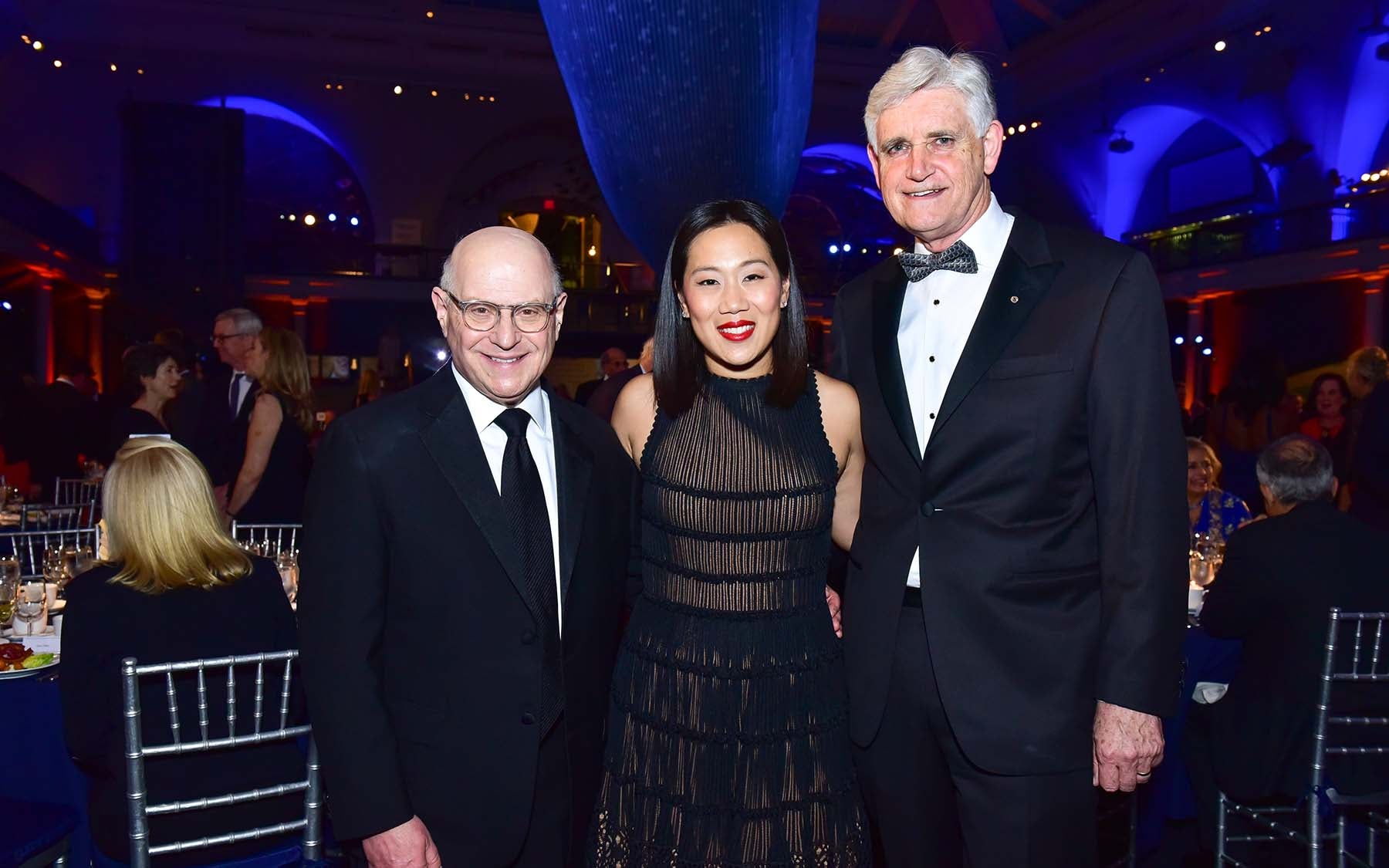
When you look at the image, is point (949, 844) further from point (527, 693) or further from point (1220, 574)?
point (1220, 574)

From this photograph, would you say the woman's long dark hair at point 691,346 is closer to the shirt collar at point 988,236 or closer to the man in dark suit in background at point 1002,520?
the man in dark suit in background at point 1002,520

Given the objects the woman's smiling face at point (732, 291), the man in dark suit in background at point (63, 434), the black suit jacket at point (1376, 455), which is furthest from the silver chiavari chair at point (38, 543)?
the black suit jacket at point (1376, 455)

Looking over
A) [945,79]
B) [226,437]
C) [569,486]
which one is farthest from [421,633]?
[226,437]

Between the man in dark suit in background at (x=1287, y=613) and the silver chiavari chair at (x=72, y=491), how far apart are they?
601cm

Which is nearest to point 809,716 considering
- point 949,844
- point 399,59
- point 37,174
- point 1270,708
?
point 949,844

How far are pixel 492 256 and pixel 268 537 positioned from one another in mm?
2790

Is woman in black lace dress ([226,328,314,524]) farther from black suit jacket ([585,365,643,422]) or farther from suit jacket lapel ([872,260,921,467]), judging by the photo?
suit jacket lapel ([872,260,921,467])

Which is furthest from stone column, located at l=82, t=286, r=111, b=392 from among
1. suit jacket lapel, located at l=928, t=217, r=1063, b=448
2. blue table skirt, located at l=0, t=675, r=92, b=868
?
suit jacket lapel, located at l=928, t=217, r=1063, b=448

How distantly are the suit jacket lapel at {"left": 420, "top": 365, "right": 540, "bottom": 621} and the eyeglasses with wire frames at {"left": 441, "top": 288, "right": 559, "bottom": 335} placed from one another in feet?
0.45

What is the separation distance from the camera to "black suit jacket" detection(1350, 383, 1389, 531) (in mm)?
3759

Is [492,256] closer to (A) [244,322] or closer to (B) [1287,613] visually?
(B) [1287,613]

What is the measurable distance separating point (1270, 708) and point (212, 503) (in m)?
2.84

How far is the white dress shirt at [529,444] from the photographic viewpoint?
5.59ft

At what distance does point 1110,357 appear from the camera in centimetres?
163
